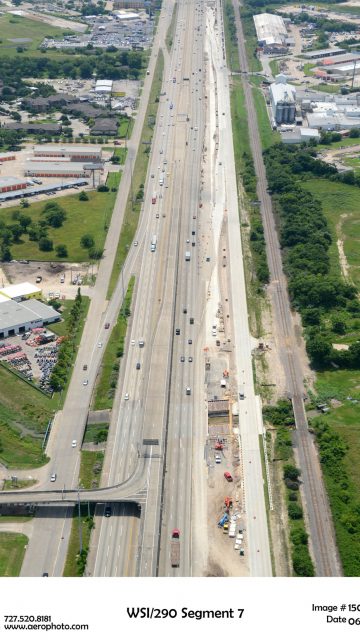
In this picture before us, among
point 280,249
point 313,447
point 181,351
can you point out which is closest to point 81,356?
point 181,351

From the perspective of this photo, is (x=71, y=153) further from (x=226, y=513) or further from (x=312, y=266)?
(x=226, y=513)

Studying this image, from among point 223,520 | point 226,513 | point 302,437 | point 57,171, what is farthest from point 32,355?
point 57,171

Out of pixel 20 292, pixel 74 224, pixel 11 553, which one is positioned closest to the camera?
pixel 11 553

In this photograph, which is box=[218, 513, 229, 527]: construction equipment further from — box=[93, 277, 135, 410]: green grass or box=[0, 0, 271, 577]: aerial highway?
box=[93, 277, 135, 410]: green grass

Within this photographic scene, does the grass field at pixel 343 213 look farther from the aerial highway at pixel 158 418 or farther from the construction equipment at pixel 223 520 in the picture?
the construction equipment at pixel 223 520

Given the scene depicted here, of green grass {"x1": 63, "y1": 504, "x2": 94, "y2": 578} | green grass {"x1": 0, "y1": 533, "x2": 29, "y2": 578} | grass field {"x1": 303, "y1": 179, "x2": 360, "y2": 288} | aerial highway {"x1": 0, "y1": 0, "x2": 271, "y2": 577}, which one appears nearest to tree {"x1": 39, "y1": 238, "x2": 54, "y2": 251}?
aerial highway {"x1": 0, "y1": 0, "x2": 271, "y2": 577}

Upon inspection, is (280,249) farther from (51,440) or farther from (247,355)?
(51,440)
